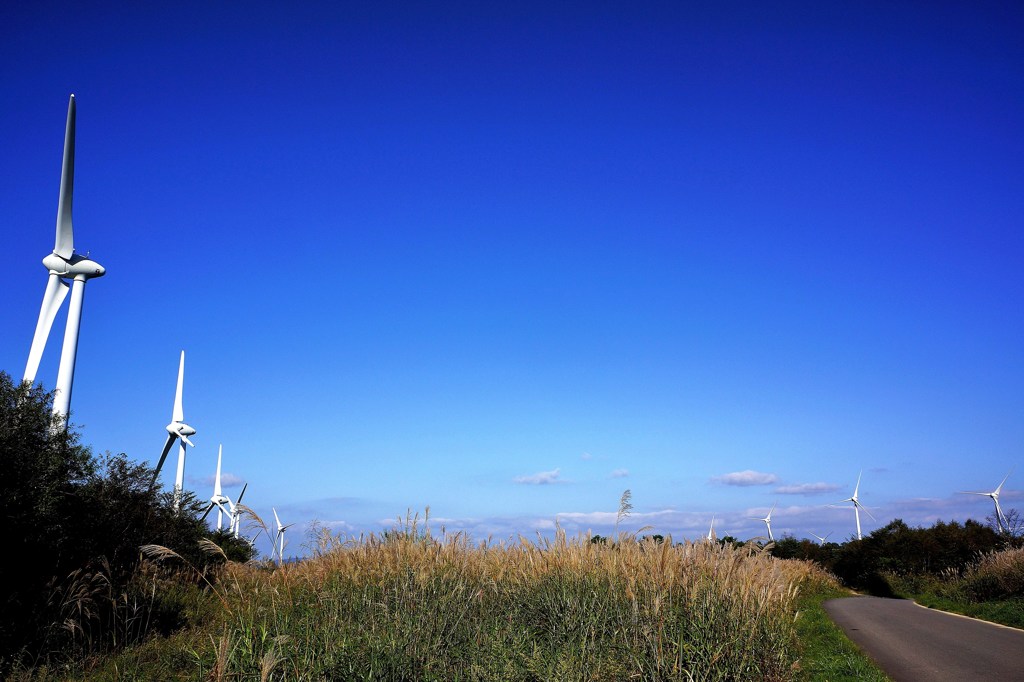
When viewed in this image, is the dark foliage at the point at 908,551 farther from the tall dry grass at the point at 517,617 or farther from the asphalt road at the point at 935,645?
the tall dry grass at the point at 517,617

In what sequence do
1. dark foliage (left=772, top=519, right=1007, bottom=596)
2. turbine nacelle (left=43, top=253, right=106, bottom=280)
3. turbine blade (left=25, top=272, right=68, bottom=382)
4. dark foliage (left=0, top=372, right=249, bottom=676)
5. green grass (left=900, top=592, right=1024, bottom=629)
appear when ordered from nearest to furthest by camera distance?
dark foliage (left=0, top=372, right=249, bottom=676) < green grass (left=900, top=592, right=1024, bottom=629) < turbine blade (left=25, top=272, right=68, bottom=382) < turbine nacelle (left=43, top=253, right=106, bottom=280) < dark foliage (left=772, top=519, right=1007, bottom=596)

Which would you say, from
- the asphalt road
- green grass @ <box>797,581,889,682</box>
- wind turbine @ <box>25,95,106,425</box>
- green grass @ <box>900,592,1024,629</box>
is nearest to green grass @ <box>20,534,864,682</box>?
green grass @ <box>797,581,889,682</box>

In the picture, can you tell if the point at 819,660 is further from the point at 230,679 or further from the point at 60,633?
the point at 60,633

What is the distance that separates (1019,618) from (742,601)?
45.7 feet

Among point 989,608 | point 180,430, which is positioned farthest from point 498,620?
point 180,430

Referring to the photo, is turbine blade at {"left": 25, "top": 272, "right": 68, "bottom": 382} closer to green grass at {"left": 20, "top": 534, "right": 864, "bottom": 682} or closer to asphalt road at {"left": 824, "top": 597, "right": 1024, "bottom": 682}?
green grass at {"left": 20, "top": 534, "right": 864, "bottom": 682}

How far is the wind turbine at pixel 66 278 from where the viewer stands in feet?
68.1

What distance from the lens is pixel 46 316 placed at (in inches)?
900

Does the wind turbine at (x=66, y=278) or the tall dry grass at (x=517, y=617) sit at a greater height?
the wind turbine at (x=66, y=278)

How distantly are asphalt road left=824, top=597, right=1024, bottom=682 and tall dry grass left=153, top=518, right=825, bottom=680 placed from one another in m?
3.81

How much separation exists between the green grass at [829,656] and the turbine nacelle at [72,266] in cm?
2504

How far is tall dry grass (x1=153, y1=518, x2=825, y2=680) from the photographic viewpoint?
7.06m

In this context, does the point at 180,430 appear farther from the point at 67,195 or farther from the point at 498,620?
the point at 498,620

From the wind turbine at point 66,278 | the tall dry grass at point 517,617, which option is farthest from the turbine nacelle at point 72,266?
the tall dry grass at point 517,617
